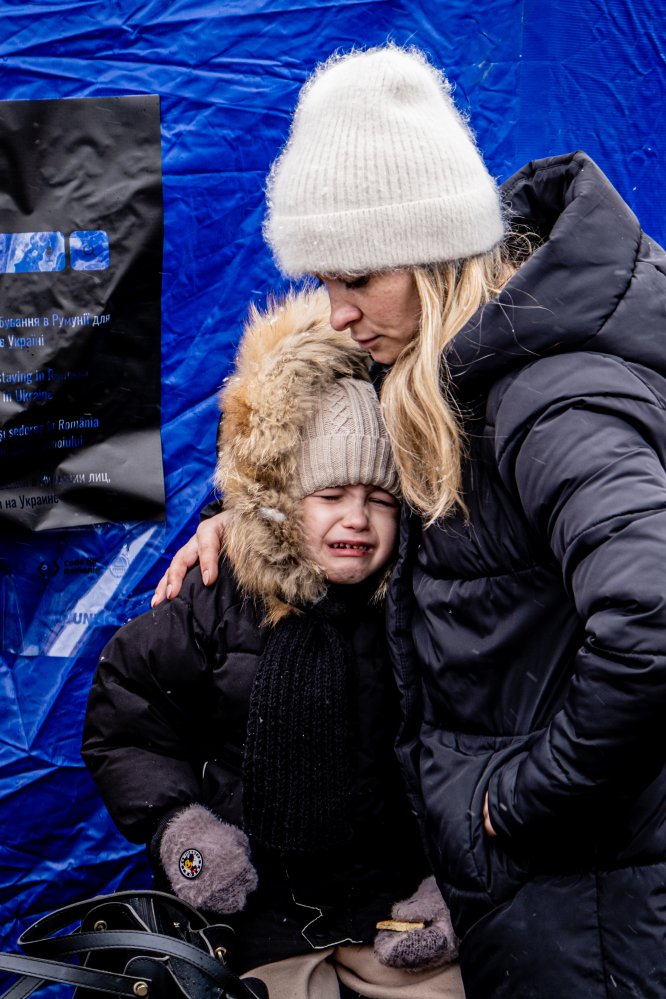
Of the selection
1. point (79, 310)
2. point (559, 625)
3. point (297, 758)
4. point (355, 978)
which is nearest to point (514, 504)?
point (559, 625)

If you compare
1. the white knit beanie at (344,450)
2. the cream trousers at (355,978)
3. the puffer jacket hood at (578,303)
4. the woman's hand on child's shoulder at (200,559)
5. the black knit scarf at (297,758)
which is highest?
the puffer jacket hood at (578,303)

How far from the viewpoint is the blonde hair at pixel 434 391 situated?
1.55 m

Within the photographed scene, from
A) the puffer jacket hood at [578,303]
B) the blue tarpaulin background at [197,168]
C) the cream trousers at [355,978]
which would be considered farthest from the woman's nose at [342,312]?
the cream trousers at [355,978]

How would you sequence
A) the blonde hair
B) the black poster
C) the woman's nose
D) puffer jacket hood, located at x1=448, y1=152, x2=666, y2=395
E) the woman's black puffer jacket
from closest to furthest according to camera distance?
the woman's black puffer jacket
puffer jacket hood, located at x1=448, y1=152, x2=666, y2=395
the blonde hair
the woman's nose
the black poster

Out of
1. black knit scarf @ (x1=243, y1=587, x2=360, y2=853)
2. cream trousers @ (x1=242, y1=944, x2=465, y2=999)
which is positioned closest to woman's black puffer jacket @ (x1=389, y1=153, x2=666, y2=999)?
black knit scarf @ (x1=243, y1=587, x2=360, y2=853)

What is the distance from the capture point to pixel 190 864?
1890 mm

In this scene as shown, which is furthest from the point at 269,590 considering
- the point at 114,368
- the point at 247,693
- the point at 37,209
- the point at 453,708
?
the point at 37,209

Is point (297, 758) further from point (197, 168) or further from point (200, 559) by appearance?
point (197, 168)

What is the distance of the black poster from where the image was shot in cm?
228

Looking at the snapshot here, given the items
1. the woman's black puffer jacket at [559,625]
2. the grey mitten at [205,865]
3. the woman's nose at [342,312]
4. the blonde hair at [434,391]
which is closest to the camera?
the woman's black puffer jacket at [559,625]

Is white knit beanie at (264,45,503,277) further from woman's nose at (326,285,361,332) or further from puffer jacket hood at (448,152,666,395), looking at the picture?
puffer jacket hood at (448,152,666,395)

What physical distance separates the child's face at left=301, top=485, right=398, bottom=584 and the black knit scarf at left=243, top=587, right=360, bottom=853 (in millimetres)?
204

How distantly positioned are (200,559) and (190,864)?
59 centimetres

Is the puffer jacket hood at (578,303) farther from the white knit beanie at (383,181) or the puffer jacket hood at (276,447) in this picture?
the puffer jacket hood at (276,447)
